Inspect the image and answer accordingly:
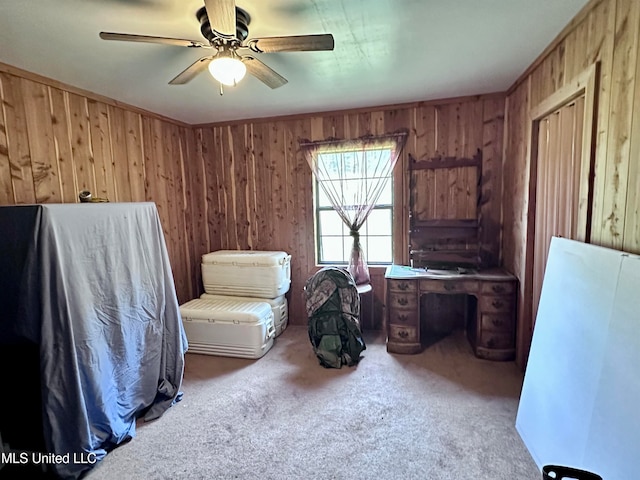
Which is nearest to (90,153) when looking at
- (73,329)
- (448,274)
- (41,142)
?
(41,142)

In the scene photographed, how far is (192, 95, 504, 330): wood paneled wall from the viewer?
3.31m

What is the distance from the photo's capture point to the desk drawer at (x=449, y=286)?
2914 millimetres

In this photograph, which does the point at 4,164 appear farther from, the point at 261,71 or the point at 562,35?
the point at 562,35

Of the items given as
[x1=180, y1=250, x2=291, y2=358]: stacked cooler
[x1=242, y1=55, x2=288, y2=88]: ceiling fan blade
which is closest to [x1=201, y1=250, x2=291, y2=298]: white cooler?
[x1=180, y1=250, x2=291, y2=358]: stacked cooler

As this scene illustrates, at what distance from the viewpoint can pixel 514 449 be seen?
1.87m

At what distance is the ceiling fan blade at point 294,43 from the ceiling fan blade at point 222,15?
0.55 feet

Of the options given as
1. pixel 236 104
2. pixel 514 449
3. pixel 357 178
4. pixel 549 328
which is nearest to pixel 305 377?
pixel 514 449

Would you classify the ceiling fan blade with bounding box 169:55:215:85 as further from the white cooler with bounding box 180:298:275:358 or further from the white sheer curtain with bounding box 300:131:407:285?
the white cooler with bounding box 180:298:275:358

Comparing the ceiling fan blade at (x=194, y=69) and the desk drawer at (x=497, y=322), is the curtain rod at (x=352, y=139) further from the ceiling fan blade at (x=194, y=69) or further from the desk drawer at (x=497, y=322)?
the desk drawer at (x=497, y=322)

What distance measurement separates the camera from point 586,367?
4.92ft

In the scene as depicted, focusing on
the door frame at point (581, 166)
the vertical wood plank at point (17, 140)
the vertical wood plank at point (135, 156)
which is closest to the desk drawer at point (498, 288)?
the door frame at point (581, 166)

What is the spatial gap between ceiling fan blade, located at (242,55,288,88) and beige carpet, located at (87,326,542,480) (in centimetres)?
233

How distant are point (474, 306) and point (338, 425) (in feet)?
6.18

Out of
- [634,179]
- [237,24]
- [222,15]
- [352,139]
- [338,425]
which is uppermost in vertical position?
[237,24]
